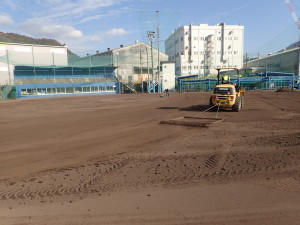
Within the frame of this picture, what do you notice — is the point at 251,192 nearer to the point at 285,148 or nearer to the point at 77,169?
the point at 285,148

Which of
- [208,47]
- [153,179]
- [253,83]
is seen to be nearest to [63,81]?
[253,83]

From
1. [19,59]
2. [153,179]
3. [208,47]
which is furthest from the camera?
[208,47]

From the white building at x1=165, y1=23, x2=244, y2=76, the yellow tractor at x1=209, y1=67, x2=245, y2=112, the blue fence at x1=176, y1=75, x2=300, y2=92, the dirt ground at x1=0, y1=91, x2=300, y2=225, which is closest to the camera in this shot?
the dirt ground at x1=0, y1=91, x2=300, y2=225

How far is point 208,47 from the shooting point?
81.9 metres

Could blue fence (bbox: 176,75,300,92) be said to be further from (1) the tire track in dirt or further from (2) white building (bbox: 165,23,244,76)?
(1) the tire track in dirt

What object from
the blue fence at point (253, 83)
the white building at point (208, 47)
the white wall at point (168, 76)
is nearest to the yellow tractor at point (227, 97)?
the blue fence at point (253, 83)

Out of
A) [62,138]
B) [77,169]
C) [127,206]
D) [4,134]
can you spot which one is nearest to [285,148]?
[127,206]

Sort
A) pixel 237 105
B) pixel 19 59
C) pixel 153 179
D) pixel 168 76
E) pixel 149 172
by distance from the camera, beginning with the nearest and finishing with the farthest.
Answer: pixel 153 179 → pixel 149 172 → pixel 237 105 → pixel 19 59 → pixel 168 76

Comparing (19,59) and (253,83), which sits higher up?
(19,59)

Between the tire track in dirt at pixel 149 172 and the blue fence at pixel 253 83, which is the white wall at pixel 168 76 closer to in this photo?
the blue fence at pixel 253 83

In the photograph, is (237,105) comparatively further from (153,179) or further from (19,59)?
(19,59)

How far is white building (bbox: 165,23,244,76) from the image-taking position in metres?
80.8

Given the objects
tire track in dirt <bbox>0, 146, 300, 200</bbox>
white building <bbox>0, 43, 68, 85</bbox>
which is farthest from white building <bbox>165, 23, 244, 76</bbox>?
tire track in dirt <bbox>0, 146, 300, 200</bbox>

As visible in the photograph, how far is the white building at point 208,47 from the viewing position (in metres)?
80.8
